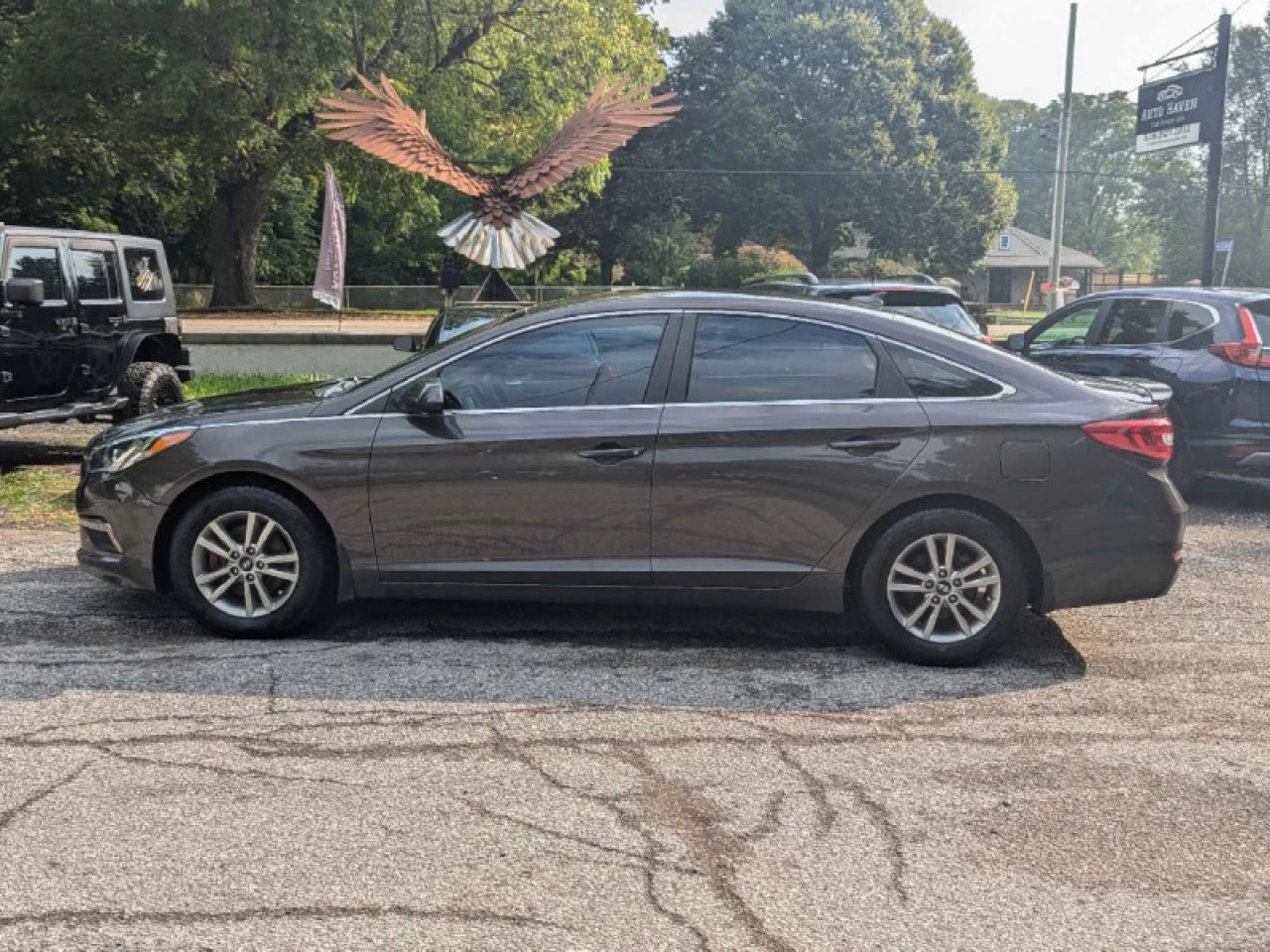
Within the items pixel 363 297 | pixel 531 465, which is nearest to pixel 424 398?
pixel 531 465

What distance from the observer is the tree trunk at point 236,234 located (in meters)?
30.9

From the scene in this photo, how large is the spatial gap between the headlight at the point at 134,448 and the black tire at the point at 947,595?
9.94 ft

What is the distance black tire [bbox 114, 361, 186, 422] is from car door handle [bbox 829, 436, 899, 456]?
6.93 metres

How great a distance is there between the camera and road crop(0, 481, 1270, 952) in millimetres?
3164

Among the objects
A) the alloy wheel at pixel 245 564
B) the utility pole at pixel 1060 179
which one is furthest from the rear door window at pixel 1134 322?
the utility pole at pixel 1060 179

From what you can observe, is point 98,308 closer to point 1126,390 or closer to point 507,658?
point 507,658

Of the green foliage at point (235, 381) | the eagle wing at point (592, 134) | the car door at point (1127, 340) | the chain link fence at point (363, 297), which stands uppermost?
the eagle wing at point (592, 134)

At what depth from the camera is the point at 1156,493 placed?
5.25 metres

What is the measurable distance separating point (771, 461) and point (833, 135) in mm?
49507

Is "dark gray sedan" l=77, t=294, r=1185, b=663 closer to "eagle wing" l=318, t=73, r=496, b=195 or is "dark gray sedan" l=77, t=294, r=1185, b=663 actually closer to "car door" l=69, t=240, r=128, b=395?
"car door" l=69, t=240, r=128, b=395

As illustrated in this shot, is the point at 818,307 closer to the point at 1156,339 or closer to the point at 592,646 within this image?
the point at 592,646

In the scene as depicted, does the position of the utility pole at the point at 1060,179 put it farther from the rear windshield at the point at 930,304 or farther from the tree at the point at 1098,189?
the tree at the point at 1098,189

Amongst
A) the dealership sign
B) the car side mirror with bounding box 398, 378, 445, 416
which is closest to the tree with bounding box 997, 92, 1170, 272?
the dealership sign

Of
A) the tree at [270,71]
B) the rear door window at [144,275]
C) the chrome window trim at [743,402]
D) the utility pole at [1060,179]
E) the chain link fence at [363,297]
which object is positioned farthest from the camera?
the chain link fence at [363,297]
